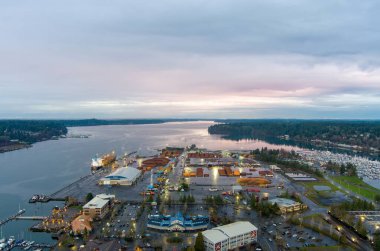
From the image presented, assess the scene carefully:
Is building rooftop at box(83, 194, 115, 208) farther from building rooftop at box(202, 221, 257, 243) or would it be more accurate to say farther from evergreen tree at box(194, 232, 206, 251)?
evergreen tree at box(194, 232, 206, 251)

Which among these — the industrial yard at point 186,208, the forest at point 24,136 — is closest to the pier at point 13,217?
the industrial yard at point 186,208

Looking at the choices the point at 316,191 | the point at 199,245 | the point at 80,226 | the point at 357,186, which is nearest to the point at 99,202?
the point at 80,226

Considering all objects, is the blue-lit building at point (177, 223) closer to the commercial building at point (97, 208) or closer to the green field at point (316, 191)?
the commercial building at point (97, 208)

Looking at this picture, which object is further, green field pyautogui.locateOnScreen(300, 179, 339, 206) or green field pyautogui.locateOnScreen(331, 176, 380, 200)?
green field pyautogui.locateOnScreen(331, 176, 380, 200)

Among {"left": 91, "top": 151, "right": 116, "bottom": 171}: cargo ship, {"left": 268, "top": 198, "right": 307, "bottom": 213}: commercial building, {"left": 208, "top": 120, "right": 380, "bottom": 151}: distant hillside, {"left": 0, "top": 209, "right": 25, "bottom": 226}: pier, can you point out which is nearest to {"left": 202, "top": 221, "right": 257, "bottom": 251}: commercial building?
{"left": 268, "top": 198, "right": 307, "bottom": 213}: commercial building

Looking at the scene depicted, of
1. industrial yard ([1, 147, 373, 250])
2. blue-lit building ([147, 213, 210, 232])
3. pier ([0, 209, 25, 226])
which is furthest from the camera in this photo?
pier ([0, 209, 25, 226])
